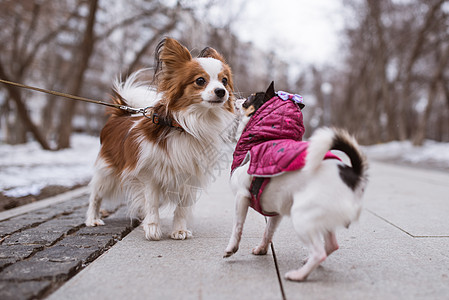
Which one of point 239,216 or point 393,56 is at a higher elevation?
point 393,56

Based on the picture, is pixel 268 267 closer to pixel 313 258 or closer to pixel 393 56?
pixel 313 258

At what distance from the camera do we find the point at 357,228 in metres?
3.85

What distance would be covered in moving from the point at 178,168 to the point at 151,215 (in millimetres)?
547

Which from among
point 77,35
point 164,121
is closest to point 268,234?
point 164,121

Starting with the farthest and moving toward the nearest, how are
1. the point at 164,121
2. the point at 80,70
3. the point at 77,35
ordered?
the point at 77,35, the point at 80,70, the point at 164,121

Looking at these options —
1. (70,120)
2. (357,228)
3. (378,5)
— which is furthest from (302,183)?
(378,5)

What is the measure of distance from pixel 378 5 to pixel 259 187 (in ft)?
67.6

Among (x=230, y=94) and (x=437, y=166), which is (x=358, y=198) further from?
(x=437, y=166)

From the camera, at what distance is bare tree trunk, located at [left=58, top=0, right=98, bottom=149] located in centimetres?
1155

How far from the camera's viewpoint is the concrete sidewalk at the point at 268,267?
2.18 m

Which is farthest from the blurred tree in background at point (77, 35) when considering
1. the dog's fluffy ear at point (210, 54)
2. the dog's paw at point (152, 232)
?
the dog's paw at point (152, 232)

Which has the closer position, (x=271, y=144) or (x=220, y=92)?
(x=271, y=144)

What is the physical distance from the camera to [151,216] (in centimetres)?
351

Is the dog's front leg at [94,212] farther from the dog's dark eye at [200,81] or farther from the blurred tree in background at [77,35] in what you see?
the blurred tree in background at [77,35]
